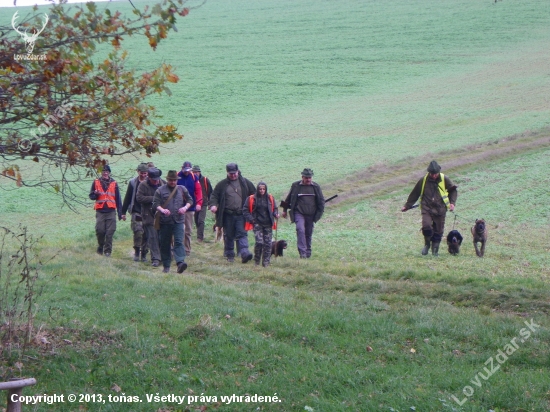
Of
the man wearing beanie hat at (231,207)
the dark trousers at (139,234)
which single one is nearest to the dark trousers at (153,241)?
the dark trousers at (139,234)

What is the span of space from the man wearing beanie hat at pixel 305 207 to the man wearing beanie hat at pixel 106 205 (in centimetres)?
395

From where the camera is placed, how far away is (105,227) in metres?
15.8

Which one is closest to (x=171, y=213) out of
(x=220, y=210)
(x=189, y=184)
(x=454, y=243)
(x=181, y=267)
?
(x=181, y=267)

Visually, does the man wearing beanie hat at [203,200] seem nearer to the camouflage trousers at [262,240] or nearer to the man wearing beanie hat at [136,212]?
the man wearing beanie hat at [136,212]

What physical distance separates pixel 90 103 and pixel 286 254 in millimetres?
9574

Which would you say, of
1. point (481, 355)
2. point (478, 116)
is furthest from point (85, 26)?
point (478, 116)

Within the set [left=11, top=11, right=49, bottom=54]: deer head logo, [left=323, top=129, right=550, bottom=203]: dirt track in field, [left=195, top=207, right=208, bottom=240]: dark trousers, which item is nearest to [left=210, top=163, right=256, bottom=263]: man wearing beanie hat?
[left=195, top=207, right=208, bottom=240]: dark trousers

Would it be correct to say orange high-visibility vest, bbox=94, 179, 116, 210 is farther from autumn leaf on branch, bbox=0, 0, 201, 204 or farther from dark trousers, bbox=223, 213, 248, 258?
autumn leaf on branch, bbox=0, 0, 201, 204

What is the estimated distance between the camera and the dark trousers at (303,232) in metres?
15.7

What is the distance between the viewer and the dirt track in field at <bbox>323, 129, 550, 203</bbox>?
24375 millimetres

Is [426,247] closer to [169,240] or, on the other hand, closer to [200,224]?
[169,240]

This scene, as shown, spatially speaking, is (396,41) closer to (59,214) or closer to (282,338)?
(59,214)

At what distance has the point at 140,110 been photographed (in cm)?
747

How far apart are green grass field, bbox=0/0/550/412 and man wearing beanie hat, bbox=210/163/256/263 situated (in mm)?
709
